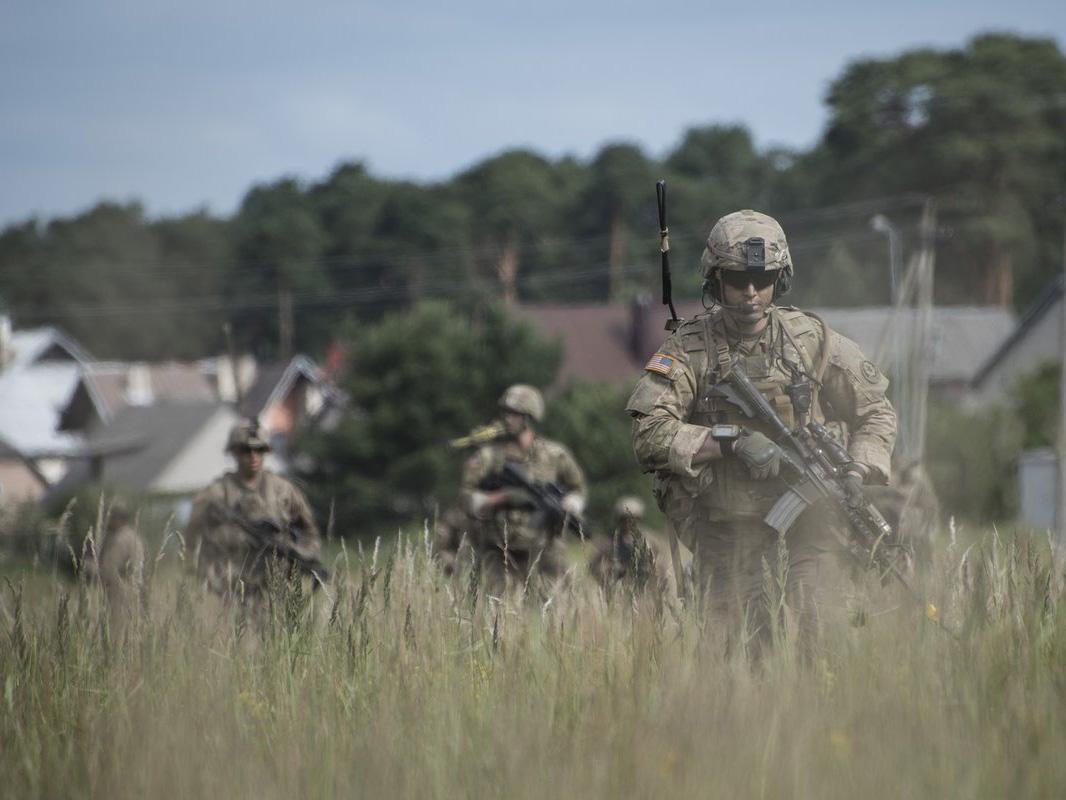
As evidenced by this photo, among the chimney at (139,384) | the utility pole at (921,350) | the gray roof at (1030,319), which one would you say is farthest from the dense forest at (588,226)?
the utility pole at (921,350)

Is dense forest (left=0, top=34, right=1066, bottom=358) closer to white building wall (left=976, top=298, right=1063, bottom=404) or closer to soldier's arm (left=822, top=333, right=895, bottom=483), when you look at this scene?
white building wall (left=976, top=298, right=1063, bottom=404)

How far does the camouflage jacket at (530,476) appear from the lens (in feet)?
35.6

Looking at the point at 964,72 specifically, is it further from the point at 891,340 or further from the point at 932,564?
the point at 932,564

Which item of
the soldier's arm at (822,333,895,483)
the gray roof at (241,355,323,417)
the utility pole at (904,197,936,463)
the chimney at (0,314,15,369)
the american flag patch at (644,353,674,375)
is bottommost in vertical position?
the gray roof at (241,355,323,417)

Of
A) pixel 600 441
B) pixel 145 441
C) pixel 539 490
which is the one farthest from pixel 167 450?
pixel 539 490

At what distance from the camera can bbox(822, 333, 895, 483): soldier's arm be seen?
19.9 feet

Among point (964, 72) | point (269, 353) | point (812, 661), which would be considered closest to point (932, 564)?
point (812, 661)

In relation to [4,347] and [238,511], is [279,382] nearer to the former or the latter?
[4,347]

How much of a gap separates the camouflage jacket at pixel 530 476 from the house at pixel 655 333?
37150mm

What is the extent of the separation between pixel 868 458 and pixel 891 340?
24.7 meters

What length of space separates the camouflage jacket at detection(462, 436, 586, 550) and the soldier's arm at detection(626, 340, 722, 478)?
15.4 feet

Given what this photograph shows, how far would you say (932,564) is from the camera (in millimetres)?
5871

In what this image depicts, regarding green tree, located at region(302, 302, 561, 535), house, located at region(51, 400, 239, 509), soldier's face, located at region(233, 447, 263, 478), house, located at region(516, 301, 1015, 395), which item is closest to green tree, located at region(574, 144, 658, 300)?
house, located at region(516, 301, 1015, 395)

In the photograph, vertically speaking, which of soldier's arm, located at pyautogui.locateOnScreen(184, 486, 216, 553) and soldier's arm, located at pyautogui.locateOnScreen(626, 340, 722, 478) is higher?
soldier's arm, located at pyautogui.locateOnScreen(626, 340, 722, 478)
